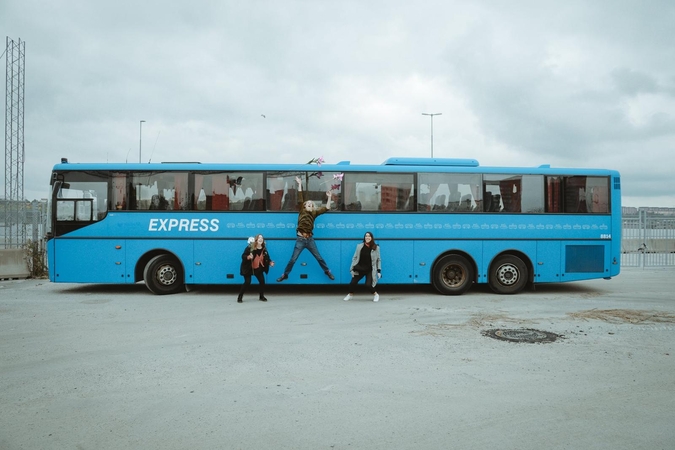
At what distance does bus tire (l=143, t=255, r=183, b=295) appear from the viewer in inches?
472

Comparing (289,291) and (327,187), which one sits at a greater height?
(327,187)

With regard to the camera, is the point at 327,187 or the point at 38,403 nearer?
the point at 38,403

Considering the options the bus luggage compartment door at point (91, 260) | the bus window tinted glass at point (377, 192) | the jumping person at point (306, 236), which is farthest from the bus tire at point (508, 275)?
the bus luggage compartment door at point (91, 260)

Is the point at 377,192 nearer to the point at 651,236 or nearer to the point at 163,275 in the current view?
the point at 163,275

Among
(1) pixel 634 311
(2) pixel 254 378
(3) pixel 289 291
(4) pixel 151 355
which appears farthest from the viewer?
(3) pixel 289 291

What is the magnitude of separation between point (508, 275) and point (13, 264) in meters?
15.1

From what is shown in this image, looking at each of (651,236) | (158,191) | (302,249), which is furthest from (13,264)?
(651,236)

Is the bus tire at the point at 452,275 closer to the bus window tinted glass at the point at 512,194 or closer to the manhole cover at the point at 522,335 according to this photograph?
the bus window tinted glass at the point at 512,194

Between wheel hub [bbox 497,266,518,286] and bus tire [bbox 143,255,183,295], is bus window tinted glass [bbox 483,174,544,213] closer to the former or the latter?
wheel hub [bbox 497,266,518,286]

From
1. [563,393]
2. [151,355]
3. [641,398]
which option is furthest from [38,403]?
[641,398]

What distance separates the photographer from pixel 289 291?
13.0m

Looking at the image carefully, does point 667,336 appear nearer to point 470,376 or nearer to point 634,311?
point 634,311

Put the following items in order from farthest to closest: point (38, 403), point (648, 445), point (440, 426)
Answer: point (38, 403) → point (440, 426) → point (648, 445)

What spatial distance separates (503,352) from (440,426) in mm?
2657
